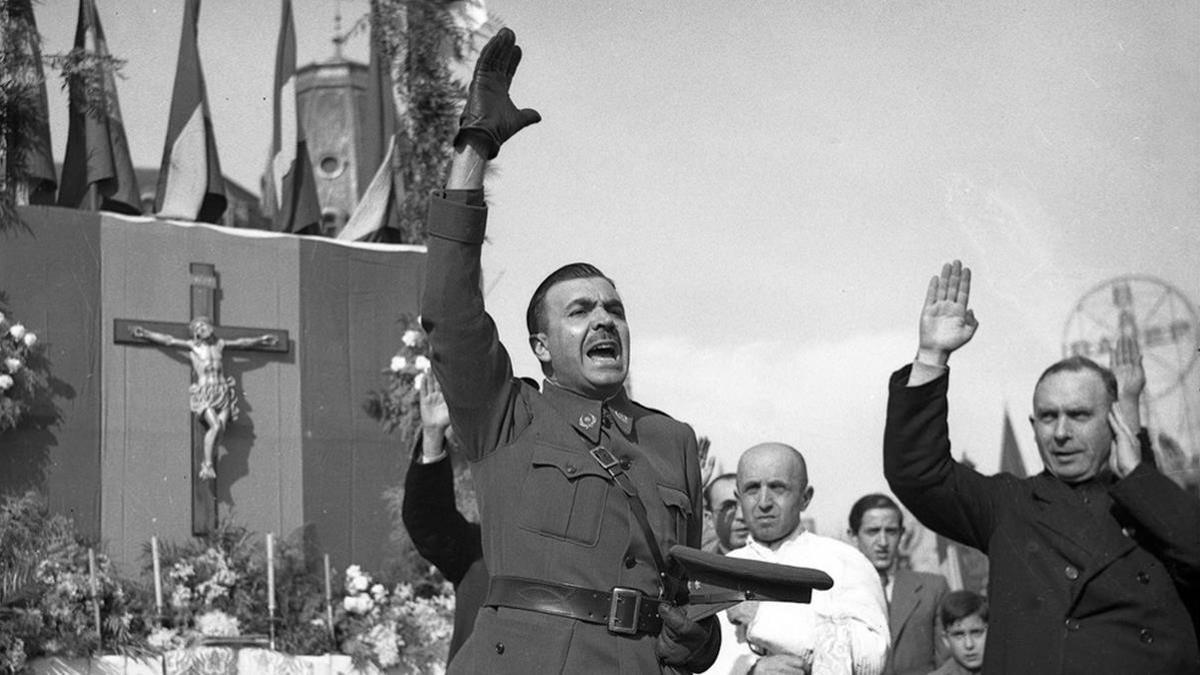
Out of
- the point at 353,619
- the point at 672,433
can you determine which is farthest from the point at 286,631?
the point at 672,433

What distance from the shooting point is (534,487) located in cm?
331

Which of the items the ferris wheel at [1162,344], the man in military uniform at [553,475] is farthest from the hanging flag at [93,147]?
the man in military uniform at [553,475]

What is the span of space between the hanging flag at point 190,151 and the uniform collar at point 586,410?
320 inches

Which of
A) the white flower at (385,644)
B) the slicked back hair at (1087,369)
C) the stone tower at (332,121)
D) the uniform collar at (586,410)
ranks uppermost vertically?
the stone tower at (332,121)

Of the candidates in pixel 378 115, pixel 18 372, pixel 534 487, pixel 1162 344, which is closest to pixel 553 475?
pixel 534 487

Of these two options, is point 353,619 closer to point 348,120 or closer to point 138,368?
point 138,368

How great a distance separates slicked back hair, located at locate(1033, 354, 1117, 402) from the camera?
391 cm

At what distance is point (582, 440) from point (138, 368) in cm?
741

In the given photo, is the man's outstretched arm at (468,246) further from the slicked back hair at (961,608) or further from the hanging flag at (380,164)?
the hanging flag at (380,164)

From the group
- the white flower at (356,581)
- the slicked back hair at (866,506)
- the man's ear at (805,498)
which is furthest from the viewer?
the white flower at (356,581)

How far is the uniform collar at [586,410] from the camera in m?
3.40

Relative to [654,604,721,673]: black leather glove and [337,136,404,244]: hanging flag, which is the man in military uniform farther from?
[337,136,404,244]: hanging flag

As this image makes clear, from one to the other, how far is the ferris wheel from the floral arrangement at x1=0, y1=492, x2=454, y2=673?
534cm

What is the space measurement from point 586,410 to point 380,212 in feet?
27.7
